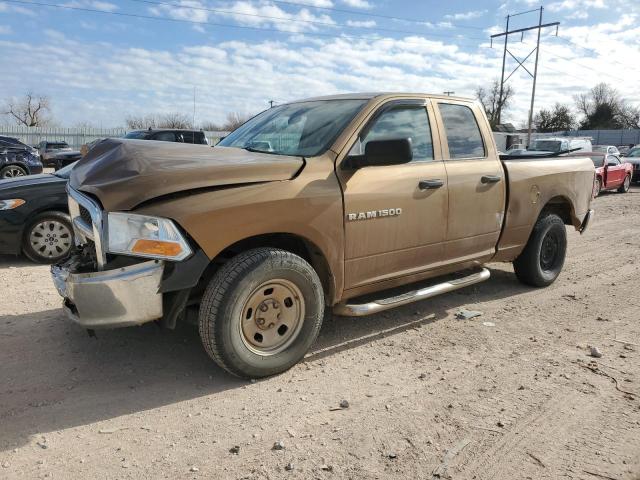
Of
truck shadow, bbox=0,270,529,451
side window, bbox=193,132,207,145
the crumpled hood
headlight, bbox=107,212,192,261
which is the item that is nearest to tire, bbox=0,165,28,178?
side window, bbox=193,132,207,145

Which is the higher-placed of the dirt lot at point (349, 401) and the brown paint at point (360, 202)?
the brown paint at point (360, 202)

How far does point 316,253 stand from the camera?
3.75 m

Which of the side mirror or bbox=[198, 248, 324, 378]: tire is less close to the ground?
the side mirror

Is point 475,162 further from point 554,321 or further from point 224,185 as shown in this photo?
point 224,185

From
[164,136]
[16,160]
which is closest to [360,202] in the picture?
[164,136]

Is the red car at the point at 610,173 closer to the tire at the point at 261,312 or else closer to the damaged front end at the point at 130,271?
the tire at the point at 261,312

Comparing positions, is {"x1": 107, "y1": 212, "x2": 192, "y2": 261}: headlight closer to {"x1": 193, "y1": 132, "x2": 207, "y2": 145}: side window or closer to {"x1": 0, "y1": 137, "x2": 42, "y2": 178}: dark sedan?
{"x1": 193, "y1": 132, "x2": 207, "y2": 145}: side window

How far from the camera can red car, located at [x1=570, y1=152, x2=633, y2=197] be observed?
16.8 meters

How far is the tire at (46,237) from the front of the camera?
655cm

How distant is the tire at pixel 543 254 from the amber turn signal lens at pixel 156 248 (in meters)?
4.01

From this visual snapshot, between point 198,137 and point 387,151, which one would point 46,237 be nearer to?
point 387,151

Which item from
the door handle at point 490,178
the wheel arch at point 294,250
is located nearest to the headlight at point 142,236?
the wheel arch at point 294,250

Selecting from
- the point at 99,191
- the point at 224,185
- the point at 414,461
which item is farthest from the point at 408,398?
the point at 99,191

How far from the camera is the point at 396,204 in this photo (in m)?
4.00
